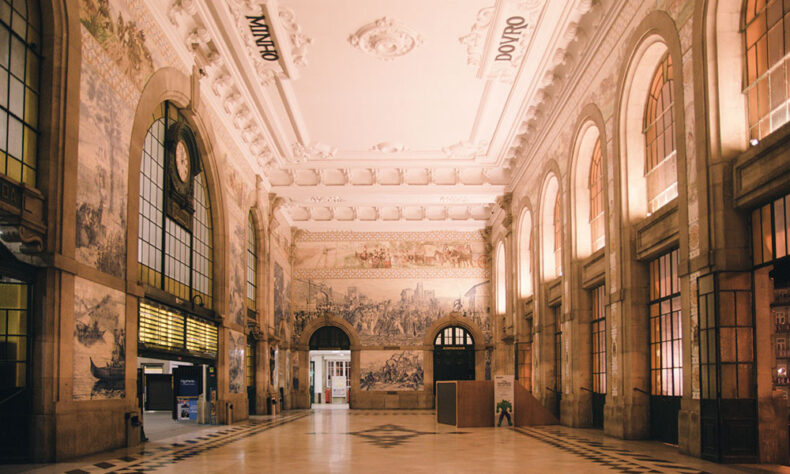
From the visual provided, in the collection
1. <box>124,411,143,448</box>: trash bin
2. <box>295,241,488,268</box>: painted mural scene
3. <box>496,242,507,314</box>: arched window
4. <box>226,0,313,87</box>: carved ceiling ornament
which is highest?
<box>226,0,313,87</box>: carved ceiling ornament

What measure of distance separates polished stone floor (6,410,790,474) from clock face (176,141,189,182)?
20.8 ft

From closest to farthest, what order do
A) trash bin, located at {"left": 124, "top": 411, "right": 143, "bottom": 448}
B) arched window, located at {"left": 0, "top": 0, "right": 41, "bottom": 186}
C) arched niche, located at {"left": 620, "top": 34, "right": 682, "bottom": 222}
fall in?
arched window, located at {"left": 0, "top": 0, "right": 41, "bottom": 186} → trash bin, located at {"left": 124, "top": 411, "right": 143, "bottom": 448} → arched niche, located at {"left": 620, "top": 34, "right": 682, "bottom": 222}

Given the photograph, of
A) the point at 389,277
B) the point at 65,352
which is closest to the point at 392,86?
the point at 65,352

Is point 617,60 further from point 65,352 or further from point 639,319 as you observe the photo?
point 65,352

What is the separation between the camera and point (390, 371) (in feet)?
118

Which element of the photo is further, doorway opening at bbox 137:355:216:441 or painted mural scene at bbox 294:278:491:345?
painted mural scene at bbox 294:278:491:345

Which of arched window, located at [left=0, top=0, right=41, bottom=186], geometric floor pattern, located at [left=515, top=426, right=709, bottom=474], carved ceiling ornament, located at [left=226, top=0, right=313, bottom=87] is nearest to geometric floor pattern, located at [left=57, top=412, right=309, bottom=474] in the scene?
arched window, located at [left=0, top=0, right=41, bottom=186]

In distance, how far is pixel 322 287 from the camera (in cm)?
3650

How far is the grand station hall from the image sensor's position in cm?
1089

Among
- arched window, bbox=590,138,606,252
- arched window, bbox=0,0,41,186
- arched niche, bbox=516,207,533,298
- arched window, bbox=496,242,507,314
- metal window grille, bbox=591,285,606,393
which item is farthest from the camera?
arched window, bbox=496,242,507,314

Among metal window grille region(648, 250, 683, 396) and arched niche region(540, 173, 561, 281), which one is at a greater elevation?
arched niche region(540, 173, 561, 281)

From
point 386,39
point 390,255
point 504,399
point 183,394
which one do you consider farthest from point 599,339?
point 390,255

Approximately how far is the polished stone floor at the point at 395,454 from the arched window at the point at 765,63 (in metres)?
4.98

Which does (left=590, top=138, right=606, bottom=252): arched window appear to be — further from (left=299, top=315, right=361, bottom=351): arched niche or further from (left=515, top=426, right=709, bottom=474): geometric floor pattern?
(left=299, top=315, right=361, bottom=351): arched niche
